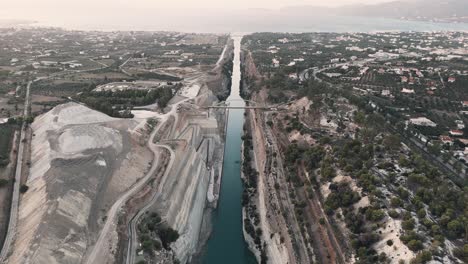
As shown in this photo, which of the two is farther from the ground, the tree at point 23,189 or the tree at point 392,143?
the tree at point 392,143

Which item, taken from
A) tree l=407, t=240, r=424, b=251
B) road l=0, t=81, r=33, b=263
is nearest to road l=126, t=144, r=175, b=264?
road l=0, t=81, r=33, b=263

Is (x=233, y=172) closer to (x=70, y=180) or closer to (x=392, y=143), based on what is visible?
(x=392, y=143)

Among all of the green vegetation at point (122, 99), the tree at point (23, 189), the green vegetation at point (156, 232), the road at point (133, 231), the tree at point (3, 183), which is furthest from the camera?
the green vegetation at point (122, 99)

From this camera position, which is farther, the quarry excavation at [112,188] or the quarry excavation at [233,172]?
the quarry excavation at [233,172]

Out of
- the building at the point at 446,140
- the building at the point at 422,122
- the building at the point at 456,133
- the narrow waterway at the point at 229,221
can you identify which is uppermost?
the building at the point at 422,122

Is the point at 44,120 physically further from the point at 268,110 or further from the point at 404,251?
the point at 404,251

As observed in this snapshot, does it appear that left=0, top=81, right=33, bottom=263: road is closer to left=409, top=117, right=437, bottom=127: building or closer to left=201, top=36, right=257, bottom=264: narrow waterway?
left=201, top=36, right=257, bottom=264: narrow waterway

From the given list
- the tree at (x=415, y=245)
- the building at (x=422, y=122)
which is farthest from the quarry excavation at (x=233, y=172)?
the building at (x=422, y=122)

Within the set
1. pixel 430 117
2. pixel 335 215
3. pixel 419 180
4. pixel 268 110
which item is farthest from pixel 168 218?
pixel 430 117

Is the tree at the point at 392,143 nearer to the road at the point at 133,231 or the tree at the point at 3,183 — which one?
the road at the point at 133,231
